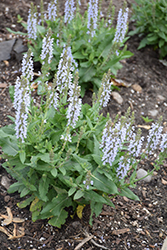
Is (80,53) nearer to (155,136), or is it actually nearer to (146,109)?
(146,109)

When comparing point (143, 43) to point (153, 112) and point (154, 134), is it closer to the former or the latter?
point (153, 112)

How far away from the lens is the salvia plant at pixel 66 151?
3.57 meters

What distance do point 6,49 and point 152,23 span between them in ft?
12.0

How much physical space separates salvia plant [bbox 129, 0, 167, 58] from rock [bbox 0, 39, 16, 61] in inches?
126

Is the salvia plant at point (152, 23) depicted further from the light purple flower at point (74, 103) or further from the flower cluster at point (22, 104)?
the flower cluster at point (22, 104)

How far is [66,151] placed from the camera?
158 inches

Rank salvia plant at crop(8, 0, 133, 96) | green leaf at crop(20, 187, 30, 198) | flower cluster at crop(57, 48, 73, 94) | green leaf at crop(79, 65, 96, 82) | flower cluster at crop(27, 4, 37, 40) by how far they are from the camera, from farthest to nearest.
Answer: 1. green leaf at crop(79, 65, 96, 82)
2. salvia plant at crop(8, 0, 133, 96)
3. flower cluster at crop(27, 4, 37, 40)
4. green leaf at crop(20, 187, 30, 198)
5. flower cluster at crop(57, 48, 73, 94)

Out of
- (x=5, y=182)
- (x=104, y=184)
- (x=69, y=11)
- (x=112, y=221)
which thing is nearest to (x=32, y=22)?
(x=69, y=11)

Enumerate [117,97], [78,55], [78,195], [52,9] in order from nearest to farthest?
1. [78,195]
2. [52,9]
3. [78,55]
4. [117,97]

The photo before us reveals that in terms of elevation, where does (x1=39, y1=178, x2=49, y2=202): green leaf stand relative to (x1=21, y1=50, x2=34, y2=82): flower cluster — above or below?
below

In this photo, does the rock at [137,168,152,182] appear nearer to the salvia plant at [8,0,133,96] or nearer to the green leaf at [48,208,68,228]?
the green leaf at [48,208,68,228]

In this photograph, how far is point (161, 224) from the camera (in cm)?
471

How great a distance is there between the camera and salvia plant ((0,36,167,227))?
11.7ft

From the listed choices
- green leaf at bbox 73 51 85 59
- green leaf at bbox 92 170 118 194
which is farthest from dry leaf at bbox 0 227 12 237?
green leaf at bbox 73 51 85 59
